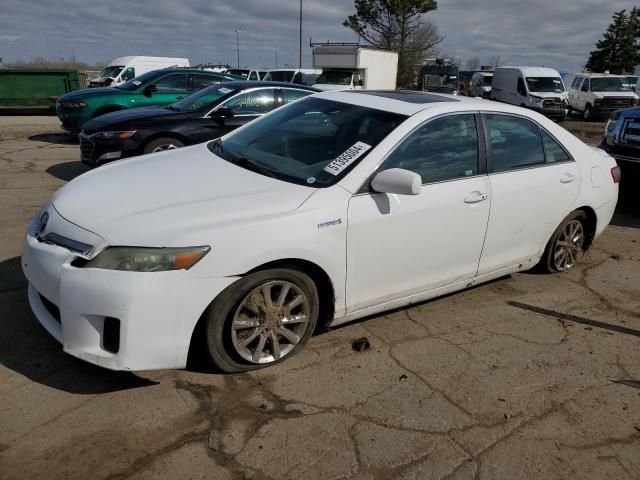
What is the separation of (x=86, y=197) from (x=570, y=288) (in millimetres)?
3887

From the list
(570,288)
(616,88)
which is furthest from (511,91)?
(570,288)

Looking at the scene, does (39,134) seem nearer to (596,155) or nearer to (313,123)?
(313,123)

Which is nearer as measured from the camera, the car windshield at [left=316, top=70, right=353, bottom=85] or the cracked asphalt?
the cracked asphalt

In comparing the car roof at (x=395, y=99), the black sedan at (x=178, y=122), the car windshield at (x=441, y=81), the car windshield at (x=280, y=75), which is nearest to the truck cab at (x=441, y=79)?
the car windshield at (x=441, y=81)

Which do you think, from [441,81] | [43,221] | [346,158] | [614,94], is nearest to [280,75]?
[441,81]

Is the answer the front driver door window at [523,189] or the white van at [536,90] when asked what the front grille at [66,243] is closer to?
the front driver door window at [523,189]

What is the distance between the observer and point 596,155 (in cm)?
474

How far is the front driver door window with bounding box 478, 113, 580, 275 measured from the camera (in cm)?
387

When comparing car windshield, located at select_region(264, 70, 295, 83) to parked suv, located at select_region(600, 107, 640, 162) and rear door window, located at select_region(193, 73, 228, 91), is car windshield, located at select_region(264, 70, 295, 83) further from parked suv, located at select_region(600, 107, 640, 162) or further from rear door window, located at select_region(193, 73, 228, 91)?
parked suv, located at select_region(600, 107, 640, 162)

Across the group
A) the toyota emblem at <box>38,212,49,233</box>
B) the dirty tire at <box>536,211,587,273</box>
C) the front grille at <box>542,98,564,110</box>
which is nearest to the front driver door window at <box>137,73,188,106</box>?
the toyota emblem at <box>38,212,49,233</box>

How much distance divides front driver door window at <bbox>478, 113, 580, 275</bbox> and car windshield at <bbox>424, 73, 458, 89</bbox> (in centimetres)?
2483

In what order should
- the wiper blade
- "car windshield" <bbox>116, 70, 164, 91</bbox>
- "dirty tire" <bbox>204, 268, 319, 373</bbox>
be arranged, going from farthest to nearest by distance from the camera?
"car windshield" <bbox>116, 70, 164, 91</bbox> → the wiper blade → "dirty tire" <bbox>204, 268, 319, 373</bbox>

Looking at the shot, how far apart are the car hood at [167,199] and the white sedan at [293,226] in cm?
1

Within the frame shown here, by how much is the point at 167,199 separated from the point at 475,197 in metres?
2.04
